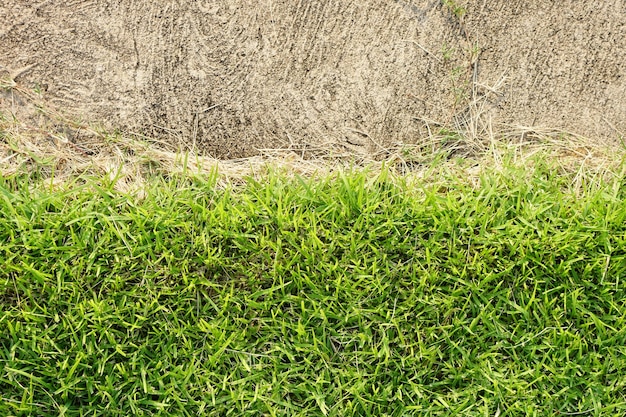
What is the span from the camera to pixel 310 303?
6.59 ft

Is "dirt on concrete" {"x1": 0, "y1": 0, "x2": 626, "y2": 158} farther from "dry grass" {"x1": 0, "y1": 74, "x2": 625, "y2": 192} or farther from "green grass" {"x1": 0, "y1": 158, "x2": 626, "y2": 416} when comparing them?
"green grass" {"x1": 0, "y1": 158, "x2": 626, "y2": 416}

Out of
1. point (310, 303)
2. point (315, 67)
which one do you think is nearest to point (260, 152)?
point (315, 67)

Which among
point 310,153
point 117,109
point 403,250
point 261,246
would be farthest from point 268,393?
point 117,109

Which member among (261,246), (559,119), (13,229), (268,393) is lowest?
(268,393)

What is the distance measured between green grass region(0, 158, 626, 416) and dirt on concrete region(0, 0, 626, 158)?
0.98 feet

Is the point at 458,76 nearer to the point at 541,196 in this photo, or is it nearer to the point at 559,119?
the point at 559,119

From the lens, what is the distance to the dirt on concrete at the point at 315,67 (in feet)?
7.18

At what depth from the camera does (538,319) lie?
1.99 metres

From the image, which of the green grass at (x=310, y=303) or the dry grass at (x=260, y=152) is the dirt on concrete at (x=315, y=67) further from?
the green grass at (x=310, y=303)

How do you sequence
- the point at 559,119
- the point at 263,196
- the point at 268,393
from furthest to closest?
the point at 559,119
the point at 263,196
the point at 268,393

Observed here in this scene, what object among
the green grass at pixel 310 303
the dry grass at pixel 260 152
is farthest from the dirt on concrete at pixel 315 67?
the green grass at pixel 310 303

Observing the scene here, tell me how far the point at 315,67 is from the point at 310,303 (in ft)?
3.09

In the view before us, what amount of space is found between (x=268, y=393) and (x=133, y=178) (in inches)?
38.5

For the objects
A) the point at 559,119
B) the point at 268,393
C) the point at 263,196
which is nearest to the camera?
the point at 268,393
